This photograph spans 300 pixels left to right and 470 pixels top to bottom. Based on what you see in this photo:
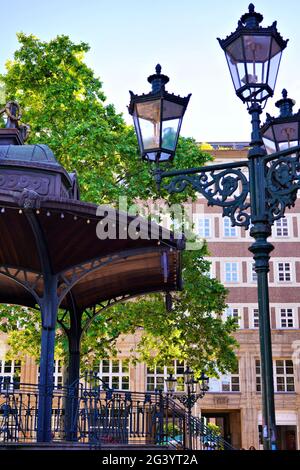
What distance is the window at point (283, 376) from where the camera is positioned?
4084cm

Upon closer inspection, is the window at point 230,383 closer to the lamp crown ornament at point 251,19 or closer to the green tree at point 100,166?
the green tree at point 100,166

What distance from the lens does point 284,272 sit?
43094 mm

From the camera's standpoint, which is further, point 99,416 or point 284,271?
point 284,271

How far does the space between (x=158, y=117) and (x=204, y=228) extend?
122ft

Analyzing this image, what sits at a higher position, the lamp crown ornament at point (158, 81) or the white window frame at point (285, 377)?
the lamp crown ornament at point (158, 81)

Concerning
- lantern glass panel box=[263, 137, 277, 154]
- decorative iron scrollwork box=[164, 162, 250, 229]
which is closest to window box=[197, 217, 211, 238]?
lantern glass panel box=[263, 137, 277, 154]

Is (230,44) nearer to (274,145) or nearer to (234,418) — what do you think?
(274,145)

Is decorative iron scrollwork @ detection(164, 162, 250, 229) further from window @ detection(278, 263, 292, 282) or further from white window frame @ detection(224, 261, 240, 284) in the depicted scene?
A: window @ detection(278, 263, 292, 282)

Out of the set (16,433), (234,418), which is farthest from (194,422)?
(234,418)

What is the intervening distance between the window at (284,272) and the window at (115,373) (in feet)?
40.5

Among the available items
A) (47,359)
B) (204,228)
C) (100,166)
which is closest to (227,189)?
(47,359)

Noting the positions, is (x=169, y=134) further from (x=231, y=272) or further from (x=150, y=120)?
(x=231, y=272)

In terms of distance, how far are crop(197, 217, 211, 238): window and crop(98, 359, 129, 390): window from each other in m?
10.7

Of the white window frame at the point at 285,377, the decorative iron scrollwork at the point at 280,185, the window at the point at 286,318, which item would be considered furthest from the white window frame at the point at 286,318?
the decorative iron scrollwork at the point at 280,185
